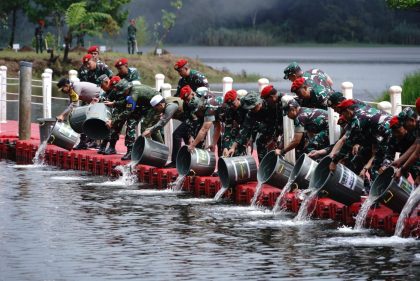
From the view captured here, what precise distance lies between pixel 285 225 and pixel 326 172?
934 millimetres

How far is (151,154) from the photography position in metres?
20.8

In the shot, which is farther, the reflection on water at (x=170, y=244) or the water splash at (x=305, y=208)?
the water splash at (x=305, y=208)

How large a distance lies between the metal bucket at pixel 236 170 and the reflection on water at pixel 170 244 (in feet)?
1.22

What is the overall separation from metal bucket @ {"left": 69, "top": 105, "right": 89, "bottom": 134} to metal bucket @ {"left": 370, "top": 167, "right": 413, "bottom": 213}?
25.8ft

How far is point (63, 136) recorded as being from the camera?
78.4 ft

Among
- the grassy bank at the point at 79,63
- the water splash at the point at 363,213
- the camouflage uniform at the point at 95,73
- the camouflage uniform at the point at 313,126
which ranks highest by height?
the camouflage uniform at the point at 95,73

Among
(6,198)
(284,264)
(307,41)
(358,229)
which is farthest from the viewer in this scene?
(307,41)

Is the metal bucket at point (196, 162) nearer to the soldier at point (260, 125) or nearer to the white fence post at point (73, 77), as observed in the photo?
the soldier at point (260, 125)

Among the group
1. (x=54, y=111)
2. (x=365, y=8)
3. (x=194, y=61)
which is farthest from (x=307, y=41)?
(x=54, y=111)

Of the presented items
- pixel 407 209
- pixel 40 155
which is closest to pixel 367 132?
pixel 407 209

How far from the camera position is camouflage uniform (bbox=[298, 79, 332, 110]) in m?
18.4

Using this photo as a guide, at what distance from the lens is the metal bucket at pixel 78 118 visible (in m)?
22.8

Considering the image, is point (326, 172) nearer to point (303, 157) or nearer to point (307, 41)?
point (303, 157)

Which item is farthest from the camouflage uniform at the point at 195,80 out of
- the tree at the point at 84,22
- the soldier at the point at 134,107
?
the tree at the point at 84,22
